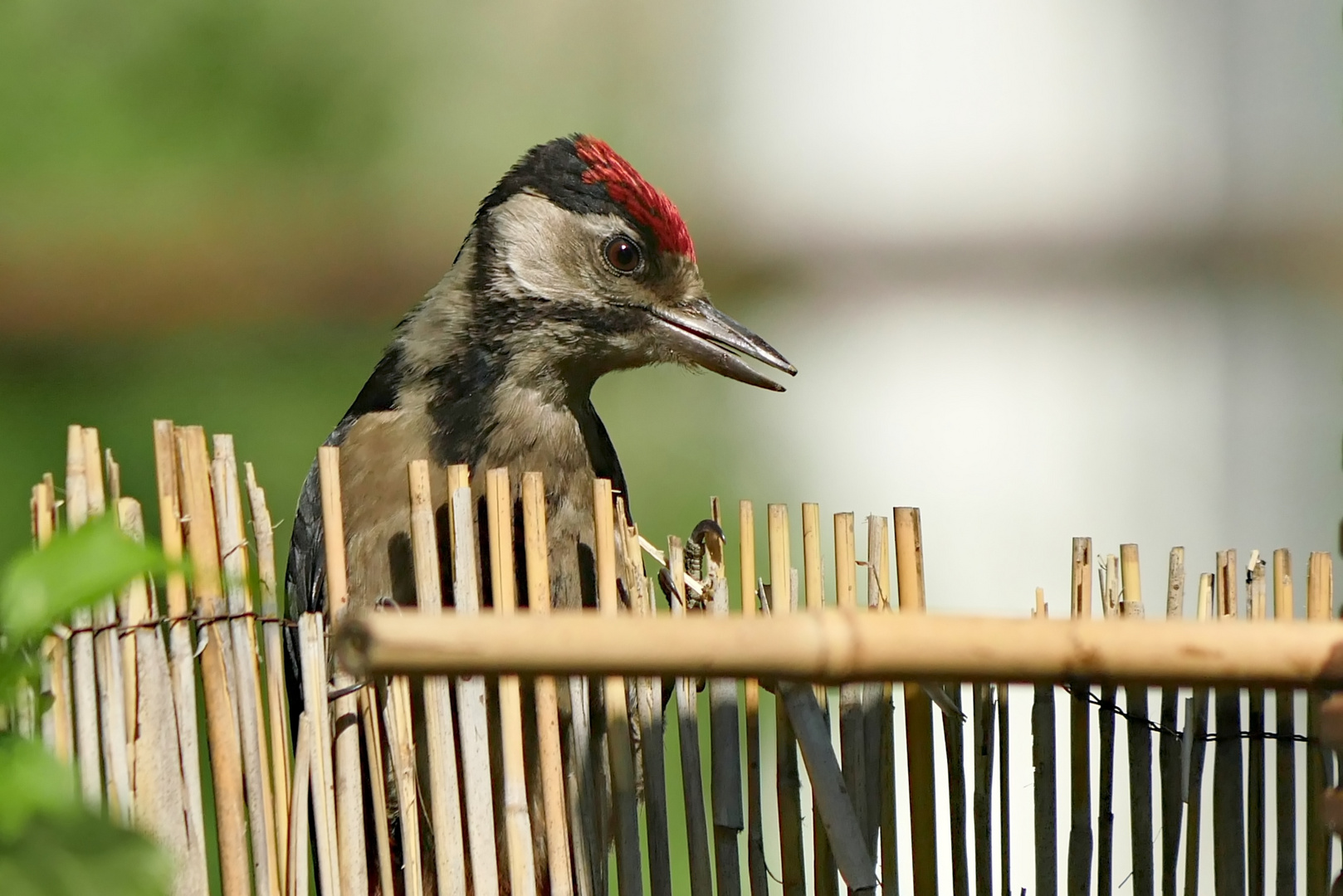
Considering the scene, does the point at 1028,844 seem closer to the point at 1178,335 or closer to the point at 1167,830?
the point at 1178,335

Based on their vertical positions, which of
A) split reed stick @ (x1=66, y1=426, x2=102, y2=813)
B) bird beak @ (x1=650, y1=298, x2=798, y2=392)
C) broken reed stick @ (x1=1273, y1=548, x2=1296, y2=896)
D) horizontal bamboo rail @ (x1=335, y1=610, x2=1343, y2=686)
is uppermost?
bird beak @ (x1=650, y1=298, x2=798, y2=392)

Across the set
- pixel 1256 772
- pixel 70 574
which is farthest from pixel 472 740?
pixel 1256 772

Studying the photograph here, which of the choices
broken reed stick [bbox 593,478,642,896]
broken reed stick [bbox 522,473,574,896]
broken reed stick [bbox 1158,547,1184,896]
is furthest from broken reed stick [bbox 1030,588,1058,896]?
broken reed stick [bbox 522,473,574,896]

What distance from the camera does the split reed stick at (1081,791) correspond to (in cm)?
131

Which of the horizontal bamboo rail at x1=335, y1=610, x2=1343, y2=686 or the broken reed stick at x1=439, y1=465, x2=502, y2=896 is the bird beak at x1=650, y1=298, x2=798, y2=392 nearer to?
the broken reed stick at x1=439, y1=465, x2=502, y2=896

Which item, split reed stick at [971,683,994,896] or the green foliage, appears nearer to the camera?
the green foliage

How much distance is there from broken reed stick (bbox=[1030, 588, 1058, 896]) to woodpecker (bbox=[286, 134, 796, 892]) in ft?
1.98

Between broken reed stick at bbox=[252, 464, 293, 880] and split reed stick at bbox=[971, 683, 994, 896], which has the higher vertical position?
broken reed stick at bbox=[252, 464, 293, 880]

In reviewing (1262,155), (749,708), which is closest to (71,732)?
(749,708)

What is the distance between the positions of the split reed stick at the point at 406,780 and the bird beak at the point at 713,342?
74 centimetres

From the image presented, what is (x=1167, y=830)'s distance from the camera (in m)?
1.31

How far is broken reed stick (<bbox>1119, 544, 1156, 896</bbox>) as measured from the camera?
1282 millimetres

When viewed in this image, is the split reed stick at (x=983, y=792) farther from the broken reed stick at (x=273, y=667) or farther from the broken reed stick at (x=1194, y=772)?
the broken reed stick at (x=273, y=667)

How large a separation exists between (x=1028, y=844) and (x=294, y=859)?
2.25m
